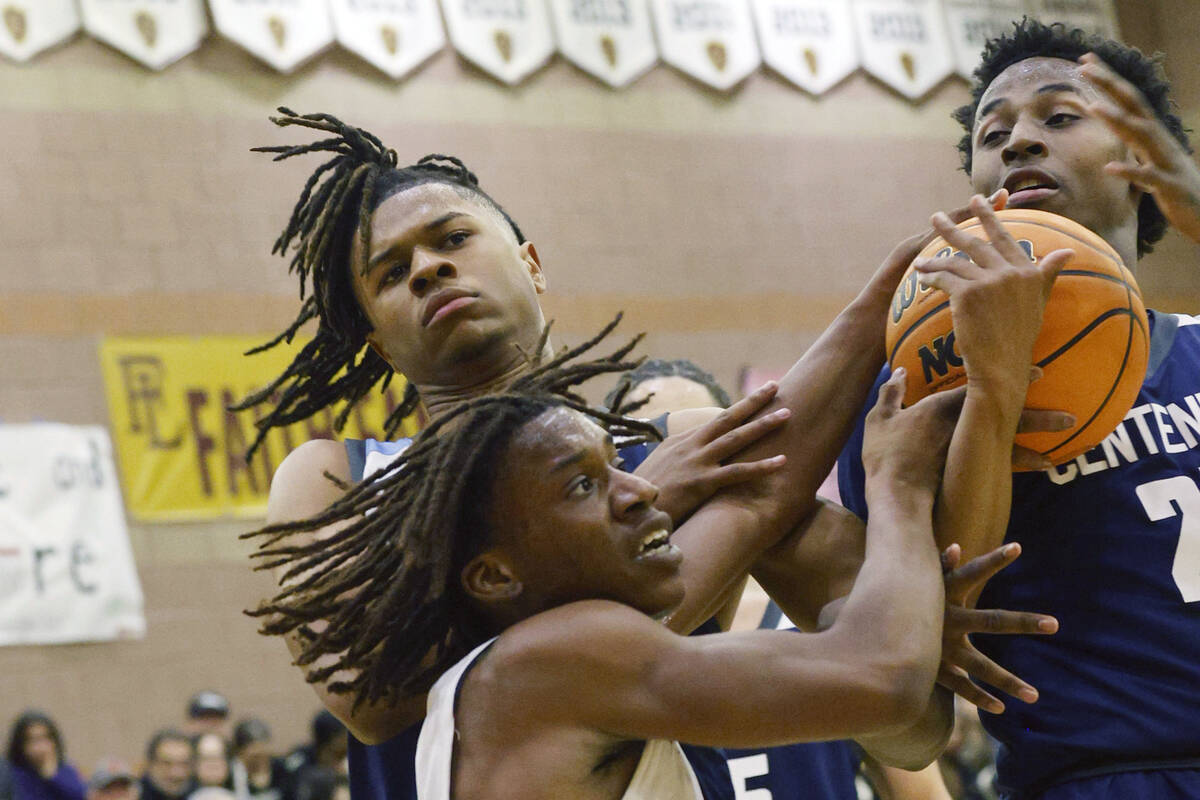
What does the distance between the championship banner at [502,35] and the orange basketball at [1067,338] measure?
8.42m

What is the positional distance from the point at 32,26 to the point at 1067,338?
8304 millimetres

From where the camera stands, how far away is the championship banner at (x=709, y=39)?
11.2m

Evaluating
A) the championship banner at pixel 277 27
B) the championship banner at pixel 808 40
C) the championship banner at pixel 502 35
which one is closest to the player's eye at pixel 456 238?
the championship banner at pixel 277 27

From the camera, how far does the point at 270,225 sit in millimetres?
9539

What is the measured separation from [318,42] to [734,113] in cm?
312

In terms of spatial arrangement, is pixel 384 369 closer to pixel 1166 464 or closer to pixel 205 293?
pixel 1166 464

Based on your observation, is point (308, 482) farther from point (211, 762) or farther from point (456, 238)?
point (211, 762)

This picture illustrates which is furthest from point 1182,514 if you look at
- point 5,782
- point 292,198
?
point 292,198

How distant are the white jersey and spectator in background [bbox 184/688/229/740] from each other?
6488 mm

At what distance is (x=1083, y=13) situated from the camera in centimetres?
1251

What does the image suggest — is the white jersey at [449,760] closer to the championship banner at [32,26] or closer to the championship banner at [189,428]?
the championship banner at [189,428]

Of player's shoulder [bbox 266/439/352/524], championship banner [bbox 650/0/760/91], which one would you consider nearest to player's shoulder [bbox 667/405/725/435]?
player's shoulder [bbox 266/439/352/524]

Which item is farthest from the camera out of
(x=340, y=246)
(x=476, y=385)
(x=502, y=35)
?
(x=502, y=35)

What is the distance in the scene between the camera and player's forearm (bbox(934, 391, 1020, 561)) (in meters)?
2.21
